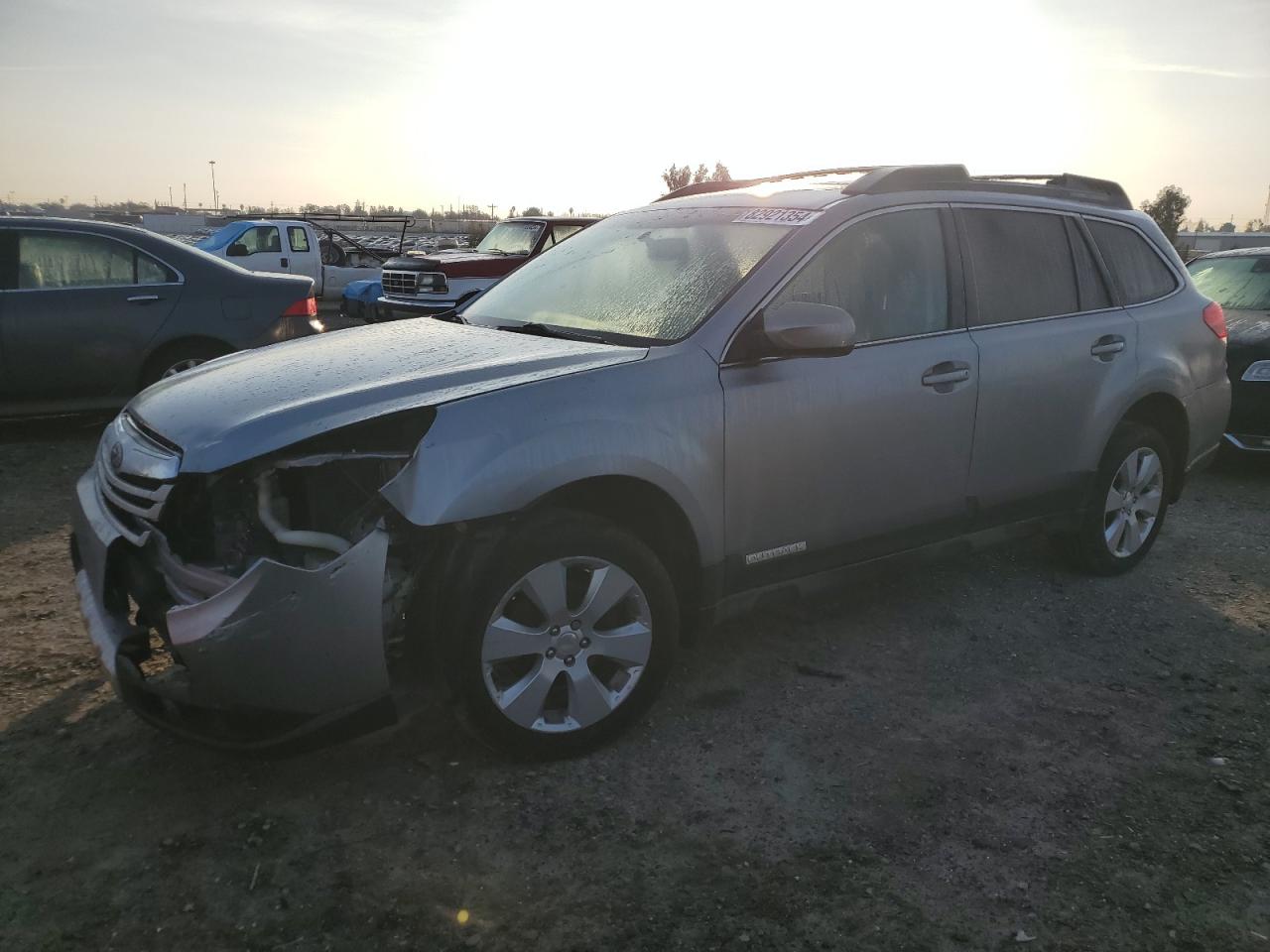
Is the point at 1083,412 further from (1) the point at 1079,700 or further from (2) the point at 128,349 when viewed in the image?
(2) the point at 128,349

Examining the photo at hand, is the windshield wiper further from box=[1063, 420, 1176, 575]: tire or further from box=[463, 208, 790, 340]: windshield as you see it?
box=[1063, 420, 1176, 575]: tire

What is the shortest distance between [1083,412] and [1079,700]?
1.38 meters

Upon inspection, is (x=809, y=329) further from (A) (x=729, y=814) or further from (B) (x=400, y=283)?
(B) (x=400, y=283)

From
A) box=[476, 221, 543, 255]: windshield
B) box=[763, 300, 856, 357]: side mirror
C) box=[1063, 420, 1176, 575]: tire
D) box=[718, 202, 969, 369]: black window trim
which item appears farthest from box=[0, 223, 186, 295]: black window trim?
box=[1063, 420, 1176, 575]: tire

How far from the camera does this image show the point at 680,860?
2617mm

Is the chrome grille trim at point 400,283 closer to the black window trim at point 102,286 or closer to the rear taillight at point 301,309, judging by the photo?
the rear taillight at point 301,309

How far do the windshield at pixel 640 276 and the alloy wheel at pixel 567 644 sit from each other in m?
0.91

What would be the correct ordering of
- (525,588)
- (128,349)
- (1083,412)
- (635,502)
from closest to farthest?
(525,588) → (635,502) → (1083,412) → (128,349)

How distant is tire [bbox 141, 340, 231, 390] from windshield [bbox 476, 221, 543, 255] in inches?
237

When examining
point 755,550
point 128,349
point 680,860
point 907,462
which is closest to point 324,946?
point 680,860

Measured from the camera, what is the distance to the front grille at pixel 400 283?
500 inches

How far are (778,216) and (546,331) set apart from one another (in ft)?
3.24

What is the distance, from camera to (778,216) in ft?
12.0

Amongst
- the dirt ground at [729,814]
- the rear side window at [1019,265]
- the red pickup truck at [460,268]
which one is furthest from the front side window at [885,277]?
the red pickup truck at [460,268]
